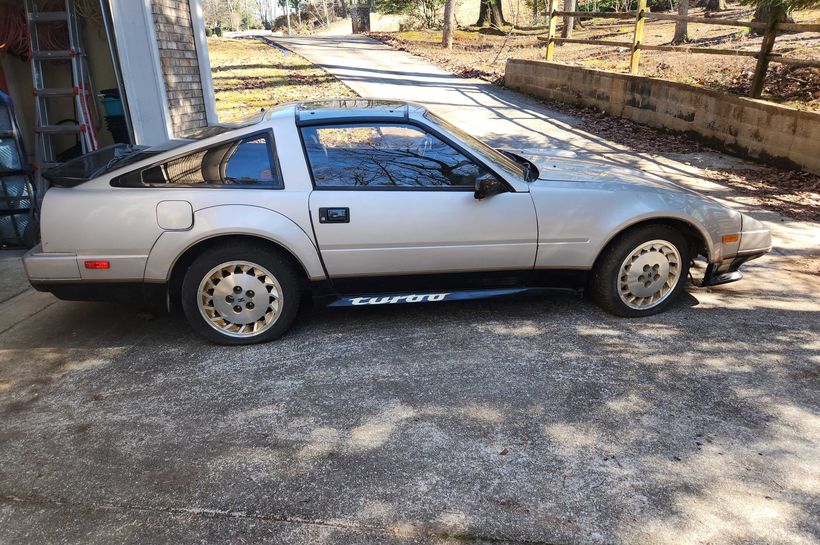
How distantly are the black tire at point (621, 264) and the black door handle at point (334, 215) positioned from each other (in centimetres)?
177

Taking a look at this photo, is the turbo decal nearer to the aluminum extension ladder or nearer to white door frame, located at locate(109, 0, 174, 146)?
white door frame, located at locate(109, 0, 174, 146)

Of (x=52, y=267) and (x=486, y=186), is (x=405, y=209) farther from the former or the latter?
(x=52, y=267)

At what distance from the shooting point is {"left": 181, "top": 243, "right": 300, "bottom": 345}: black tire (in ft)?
12.4

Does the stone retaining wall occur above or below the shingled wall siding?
below

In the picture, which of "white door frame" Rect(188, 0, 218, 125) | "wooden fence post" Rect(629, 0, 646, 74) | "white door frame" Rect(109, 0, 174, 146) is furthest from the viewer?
"wooden fence post" Rect(629, 0, 646, 74)

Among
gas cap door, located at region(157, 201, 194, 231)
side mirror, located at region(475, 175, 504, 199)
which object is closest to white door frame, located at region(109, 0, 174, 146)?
gas cap door, located at region(157, 201, 194, 231)

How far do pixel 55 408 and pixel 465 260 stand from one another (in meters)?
2.58

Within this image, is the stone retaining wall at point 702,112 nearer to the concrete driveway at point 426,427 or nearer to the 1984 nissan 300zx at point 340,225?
the concrete driveway at point 426,427

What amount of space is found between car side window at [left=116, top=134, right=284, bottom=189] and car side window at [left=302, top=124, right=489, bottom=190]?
0.28m

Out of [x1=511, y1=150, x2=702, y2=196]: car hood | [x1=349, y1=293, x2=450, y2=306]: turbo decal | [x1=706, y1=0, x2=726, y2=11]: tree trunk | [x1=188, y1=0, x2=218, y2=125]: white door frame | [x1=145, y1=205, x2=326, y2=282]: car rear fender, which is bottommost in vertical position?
[x1=349, y1=293, x2=450, y2=306]: turbo decal

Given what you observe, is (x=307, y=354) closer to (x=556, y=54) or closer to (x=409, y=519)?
(x=409, y=519)

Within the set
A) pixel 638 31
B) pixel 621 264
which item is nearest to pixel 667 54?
pixel 638 31

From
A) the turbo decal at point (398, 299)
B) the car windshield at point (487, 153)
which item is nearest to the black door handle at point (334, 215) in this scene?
the turbo decal at point (398, 299)

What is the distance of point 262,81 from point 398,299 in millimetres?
12257
